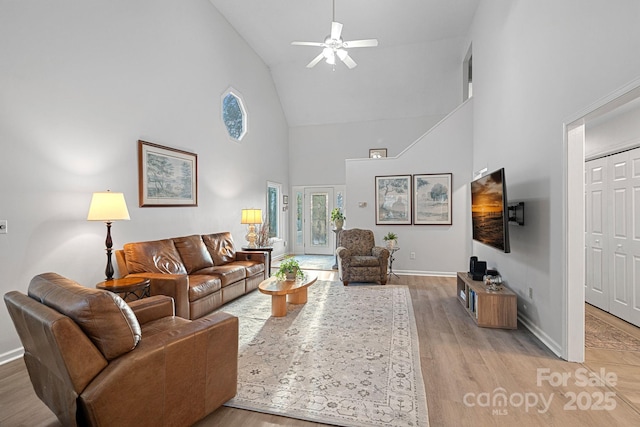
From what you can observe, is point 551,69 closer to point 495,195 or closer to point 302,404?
point 495,195

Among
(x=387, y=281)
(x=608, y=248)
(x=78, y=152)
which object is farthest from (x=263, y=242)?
(x=608, y=248)

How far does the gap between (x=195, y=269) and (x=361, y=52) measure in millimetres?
5907

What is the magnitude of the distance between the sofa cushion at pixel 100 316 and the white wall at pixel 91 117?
180 centimetres

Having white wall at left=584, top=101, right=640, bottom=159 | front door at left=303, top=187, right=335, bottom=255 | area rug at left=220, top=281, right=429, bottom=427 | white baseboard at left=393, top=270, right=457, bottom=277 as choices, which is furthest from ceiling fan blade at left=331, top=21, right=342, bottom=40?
front door at left=303, top=187, right=335, bottom=255

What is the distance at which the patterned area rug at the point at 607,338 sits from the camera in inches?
114

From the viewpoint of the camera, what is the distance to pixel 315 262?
7.66 m

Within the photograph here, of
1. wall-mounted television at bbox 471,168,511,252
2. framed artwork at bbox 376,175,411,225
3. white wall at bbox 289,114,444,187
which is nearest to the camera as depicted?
wall-mounted television at bbox 471,168,511,252

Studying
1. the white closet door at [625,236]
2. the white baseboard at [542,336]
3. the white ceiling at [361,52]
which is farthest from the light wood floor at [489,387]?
the white ceiling at [361,52]

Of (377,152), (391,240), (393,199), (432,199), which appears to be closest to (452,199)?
(432,199)

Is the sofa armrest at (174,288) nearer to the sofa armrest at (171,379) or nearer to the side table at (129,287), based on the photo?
the side table at (129,287)

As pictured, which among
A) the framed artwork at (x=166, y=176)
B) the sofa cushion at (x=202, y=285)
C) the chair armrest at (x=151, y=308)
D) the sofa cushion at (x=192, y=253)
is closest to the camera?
the chair armrest at (x=151, y=308)

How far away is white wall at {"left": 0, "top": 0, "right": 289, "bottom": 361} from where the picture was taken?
108 inches

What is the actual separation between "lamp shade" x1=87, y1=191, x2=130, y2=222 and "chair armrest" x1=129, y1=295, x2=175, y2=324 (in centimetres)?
116

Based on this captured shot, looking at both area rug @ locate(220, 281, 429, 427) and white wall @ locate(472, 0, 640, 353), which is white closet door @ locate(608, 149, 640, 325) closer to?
white wall @ locate(472, 0, 640, 353)
